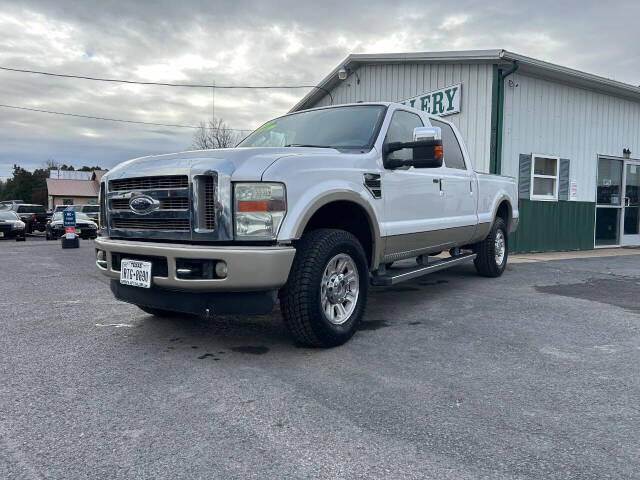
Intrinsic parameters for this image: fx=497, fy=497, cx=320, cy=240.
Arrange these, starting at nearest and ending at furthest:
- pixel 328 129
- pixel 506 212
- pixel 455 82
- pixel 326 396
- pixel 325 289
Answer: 1. pixel 326 396
2. pixel 325 289
3. pixel 328 129
4. pixel 506 212
5. pixel 455 82

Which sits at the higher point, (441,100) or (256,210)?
(441,100)

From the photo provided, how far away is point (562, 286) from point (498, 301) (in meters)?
1.65

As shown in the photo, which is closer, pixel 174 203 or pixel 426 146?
pixel 174 203

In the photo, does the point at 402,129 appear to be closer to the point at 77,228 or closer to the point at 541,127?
the point at 541,127

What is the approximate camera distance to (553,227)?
11219 millimetres

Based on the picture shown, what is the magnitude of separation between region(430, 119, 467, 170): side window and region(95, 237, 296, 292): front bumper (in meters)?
3.02

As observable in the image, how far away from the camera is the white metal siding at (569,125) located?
404 inches

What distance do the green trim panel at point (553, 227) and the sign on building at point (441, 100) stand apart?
249cm

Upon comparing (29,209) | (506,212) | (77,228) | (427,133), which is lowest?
(77,228)

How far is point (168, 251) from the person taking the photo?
3.35 m

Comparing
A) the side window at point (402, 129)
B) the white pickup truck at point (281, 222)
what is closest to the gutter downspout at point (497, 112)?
the side window at point (402, 129)

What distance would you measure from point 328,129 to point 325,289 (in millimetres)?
1731

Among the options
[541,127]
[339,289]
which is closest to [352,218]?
[339,289]

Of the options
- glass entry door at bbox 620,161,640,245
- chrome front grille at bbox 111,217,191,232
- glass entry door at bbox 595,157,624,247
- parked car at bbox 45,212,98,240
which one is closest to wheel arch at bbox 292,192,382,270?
chrome front grille at bbox 111,217,191,232
